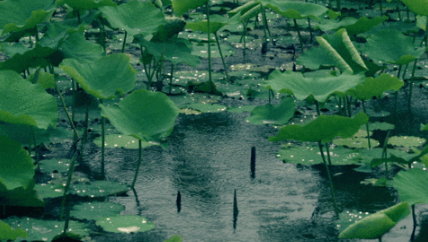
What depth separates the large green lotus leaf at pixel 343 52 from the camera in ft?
10.00

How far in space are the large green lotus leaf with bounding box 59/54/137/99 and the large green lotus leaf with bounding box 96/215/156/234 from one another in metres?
0.48

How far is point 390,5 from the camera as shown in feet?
18.9

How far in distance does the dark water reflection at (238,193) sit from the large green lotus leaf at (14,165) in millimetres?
320

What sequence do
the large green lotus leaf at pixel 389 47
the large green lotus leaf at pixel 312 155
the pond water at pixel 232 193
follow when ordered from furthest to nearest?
A: the large green lotus leaf at pixel 389 47, the large green lotus leaf at pixel 312 155, the pond water at pixel 232 193

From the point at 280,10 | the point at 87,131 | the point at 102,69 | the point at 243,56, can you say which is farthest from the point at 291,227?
the point at 243,56

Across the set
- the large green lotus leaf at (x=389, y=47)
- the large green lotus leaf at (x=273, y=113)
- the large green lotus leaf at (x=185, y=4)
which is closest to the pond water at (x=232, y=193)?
the large green lotus leaf at (x=273, y=113)

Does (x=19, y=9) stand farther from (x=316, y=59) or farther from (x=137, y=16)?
(x=316, y=59)

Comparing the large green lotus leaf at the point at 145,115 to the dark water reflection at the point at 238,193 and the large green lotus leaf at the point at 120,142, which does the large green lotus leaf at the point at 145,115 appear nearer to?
the dark water reflection at the point at 238,193

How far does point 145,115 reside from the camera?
8.48ft

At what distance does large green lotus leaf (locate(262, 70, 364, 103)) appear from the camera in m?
2.61

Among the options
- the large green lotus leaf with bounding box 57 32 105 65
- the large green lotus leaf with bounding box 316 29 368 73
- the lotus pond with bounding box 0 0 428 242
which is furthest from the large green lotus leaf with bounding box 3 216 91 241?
the large green lotus leaf with bounding box 316 29 368 73

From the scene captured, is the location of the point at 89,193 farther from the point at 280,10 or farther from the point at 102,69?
the point at 280,10

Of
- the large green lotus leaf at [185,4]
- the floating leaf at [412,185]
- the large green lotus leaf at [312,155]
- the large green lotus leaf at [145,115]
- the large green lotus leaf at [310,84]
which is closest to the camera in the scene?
the floating leaf at [412,185]

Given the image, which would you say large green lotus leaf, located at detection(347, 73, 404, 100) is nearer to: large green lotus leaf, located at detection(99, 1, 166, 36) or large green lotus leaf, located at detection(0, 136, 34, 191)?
large green lotus leaf, located at detection(99, 1, 166, 36)
